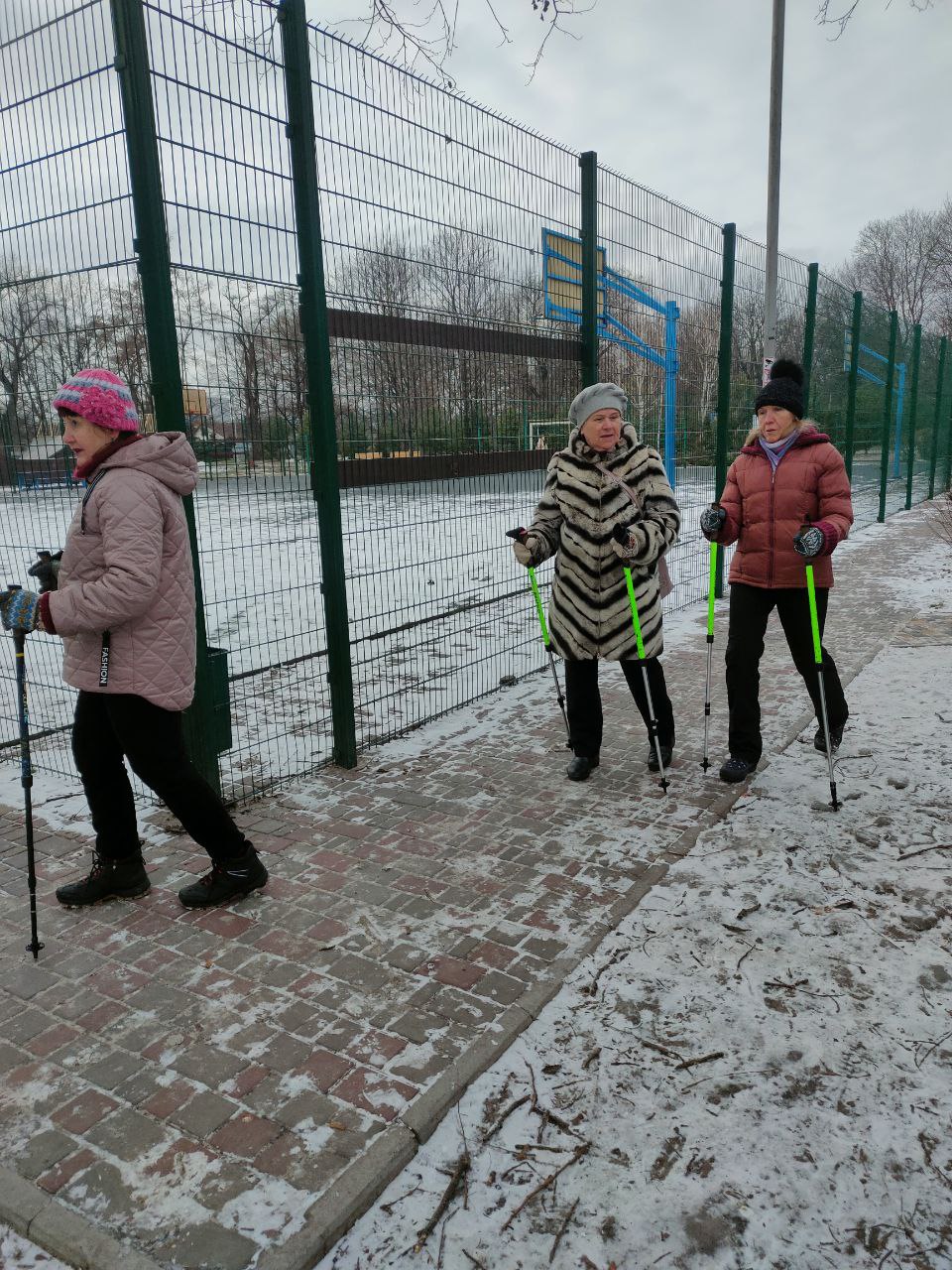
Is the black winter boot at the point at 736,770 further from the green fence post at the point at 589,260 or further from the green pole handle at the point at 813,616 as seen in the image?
the green fence post at the point at 589,260

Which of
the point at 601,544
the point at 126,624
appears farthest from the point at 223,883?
the point at 601,544

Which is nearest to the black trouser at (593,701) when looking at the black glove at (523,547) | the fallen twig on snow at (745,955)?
the black glove at (523,547)

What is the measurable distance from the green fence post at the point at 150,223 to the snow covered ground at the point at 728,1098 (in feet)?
7.62

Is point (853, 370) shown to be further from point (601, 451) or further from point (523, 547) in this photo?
point (523, 547)

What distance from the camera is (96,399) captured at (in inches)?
124

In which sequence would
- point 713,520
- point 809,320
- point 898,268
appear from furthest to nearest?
point 898,268
point 809,320
point 713,520

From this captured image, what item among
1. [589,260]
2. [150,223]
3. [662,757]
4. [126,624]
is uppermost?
[589,260]

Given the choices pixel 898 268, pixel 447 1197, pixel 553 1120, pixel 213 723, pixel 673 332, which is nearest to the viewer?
pixel 447 1197

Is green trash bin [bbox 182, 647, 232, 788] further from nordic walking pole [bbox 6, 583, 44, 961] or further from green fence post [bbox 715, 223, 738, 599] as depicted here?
green fence post [bbox 715, 223, 738, 599]

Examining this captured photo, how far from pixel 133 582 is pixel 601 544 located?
2.34 metres

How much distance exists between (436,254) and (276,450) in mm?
1736

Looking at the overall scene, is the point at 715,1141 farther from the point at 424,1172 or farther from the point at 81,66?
the point at 81,66

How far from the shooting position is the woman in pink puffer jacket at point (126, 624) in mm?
3104

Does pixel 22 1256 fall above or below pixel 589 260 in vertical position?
below
